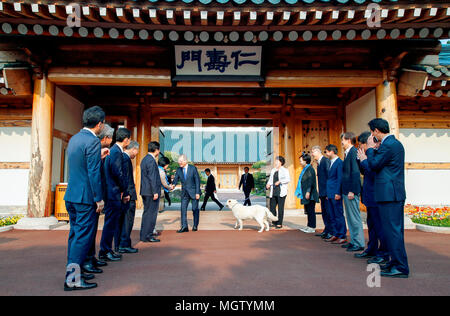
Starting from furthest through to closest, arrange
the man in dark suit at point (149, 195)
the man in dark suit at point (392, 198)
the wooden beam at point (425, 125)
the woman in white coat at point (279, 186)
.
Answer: the wooden beam at point (425, 125), the woman in white coat at point (279, 186), the man in dark suit at point (149, 195), the man in dark suit at point (392, 198)

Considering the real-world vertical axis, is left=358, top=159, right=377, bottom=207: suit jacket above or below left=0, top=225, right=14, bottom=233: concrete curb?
above

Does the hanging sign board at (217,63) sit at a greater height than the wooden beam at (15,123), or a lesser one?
greater

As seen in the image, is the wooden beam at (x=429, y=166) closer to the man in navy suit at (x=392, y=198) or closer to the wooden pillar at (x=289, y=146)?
the wooden pillar at (x=289, y=146)

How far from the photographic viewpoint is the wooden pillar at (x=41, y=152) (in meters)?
5.96

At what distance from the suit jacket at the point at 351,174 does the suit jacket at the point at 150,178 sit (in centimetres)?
307

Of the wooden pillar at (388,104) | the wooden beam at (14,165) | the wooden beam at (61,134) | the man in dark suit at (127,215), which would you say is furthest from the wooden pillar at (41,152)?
the wooden pillar at (388,104)

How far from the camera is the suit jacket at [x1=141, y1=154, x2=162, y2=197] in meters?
4.68

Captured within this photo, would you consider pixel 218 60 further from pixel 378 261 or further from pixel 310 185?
pixel 378 261

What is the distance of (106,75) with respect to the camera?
21.0 feet

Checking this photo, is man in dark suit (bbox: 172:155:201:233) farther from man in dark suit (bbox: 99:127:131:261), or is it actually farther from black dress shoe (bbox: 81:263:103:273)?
black dress shoe (bbox: 81:263:103:273)

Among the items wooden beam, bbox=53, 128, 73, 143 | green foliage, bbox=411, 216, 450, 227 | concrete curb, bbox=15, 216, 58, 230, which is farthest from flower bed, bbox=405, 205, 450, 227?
wooden beam, bbox=53, 128, 73, 143

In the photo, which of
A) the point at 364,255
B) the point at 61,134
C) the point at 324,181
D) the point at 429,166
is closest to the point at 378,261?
the point at 364,255

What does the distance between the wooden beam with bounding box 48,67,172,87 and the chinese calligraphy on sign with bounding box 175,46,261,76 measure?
0.51 metres

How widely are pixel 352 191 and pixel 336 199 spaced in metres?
0.42
